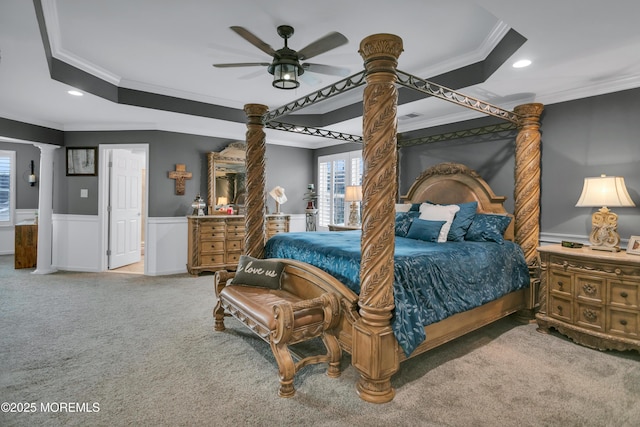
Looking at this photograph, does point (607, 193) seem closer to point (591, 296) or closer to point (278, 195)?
point (591, 296)

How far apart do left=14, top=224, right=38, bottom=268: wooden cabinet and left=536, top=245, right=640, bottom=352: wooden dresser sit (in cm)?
761

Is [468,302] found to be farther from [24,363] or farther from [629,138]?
[24,363]

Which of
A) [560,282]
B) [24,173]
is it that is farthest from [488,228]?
[24,173]

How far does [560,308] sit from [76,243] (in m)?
6.86

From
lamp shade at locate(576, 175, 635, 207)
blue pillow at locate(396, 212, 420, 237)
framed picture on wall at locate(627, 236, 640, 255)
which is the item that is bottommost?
framed picture on wall at locate(627, 236, 640, 255)

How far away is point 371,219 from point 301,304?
0.76 meters

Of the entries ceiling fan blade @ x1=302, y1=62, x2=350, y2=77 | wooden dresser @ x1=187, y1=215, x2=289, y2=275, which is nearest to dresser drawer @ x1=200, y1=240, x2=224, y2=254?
wooden dresser @ x1=187, y1=215, x2=289, y2=275

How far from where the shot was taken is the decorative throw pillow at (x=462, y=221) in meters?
3.51

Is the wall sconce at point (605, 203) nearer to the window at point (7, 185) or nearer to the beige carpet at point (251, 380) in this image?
the beige carpet at point (251, 380)

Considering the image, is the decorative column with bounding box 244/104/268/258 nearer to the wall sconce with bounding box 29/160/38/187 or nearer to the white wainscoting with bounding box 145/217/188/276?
the white wainscoting with bounding box 145/217/188/276

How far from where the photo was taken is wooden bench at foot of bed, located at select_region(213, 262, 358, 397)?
7.02ft

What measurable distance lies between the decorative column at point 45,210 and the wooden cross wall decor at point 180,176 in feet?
6.74

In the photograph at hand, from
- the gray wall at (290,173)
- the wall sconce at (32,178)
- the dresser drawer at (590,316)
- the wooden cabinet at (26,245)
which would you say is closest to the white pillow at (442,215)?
the dresser drawer at (590,316)

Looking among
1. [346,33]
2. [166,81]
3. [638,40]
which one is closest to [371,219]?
[346,33]
